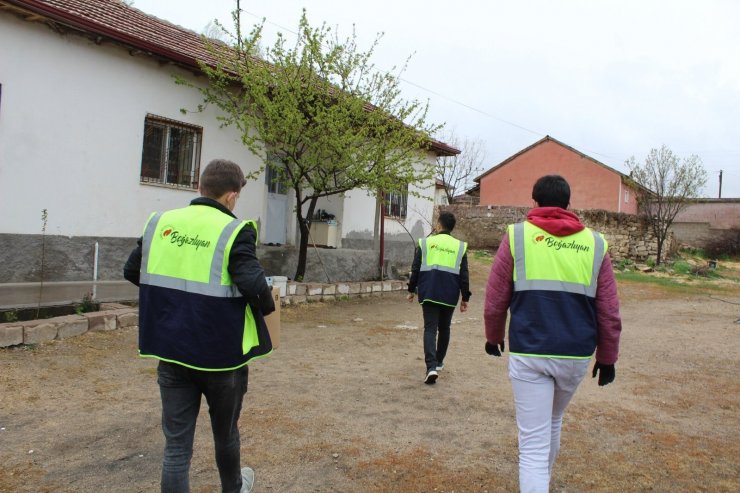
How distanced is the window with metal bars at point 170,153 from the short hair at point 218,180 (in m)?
7.49

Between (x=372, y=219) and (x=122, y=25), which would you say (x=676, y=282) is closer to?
(x=372, y=219)

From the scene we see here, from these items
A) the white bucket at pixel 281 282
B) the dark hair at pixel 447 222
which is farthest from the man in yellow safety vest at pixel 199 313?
the white bucket at pixel 281 282

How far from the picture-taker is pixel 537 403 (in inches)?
105

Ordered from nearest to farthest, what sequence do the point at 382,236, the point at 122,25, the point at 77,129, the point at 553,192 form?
the point at 553,192 → the point at 77,129 → the point at 122,25 → the point at 382,236

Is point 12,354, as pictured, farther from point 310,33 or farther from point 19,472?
point 310,33

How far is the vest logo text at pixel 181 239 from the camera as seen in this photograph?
239 cm

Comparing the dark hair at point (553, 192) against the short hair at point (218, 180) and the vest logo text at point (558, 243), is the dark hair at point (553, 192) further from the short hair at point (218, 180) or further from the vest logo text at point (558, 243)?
the short hair at point (218, 180)

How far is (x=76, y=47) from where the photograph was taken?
8352 mm

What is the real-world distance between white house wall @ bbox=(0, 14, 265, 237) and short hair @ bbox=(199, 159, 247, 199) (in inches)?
263

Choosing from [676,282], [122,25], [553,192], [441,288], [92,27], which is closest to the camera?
[553,192]

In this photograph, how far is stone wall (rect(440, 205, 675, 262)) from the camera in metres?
23.2

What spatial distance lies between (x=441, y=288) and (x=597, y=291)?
273 centimetres

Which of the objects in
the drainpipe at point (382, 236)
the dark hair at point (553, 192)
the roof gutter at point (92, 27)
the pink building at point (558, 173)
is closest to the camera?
the dark hair at point (553, 192)

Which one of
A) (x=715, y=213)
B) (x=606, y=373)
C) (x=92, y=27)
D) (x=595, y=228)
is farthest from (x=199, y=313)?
(x=715, y=213)
